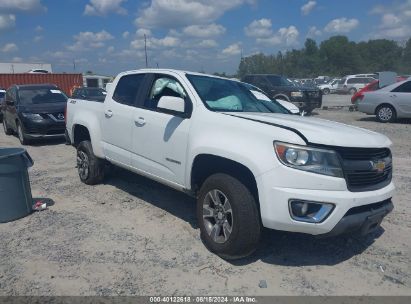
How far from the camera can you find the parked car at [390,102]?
13789mm

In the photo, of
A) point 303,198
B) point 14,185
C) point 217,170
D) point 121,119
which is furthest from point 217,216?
point 14,185

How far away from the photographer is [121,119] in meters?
5.41

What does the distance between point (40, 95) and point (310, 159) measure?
1064 centimetres

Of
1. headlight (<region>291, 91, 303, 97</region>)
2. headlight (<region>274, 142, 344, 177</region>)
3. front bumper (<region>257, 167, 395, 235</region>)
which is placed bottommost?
headlight (<region>291, 91, 303, 97</region>)

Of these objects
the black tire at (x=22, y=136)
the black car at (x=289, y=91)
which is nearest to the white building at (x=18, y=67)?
the black car at (x=289, y=91)

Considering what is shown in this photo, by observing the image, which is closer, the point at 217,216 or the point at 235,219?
the point at 235,219

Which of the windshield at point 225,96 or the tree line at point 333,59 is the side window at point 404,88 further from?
the tree line at point 333,59

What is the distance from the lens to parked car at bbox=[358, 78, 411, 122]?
13789 millimetres

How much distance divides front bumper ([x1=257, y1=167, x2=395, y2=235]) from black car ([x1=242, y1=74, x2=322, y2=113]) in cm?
1346

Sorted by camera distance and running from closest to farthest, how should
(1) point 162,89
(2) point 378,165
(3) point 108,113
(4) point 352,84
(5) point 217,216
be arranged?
(2) point 378,165 < (5) point 217,216 < (1) point 162,89 < (3) point 108,113 < (4) point 352,84

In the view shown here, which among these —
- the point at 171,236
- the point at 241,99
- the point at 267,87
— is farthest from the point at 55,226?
the point at 267,87

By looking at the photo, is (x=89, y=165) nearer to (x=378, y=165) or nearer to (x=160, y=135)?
(x=160, y=135)

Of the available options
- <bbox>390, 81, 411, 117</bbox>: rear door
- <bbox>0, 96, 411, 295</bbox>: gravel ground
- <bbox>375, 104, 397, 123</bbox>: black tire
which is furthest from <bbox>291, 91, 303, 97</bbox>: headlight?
<bbox>0, 96, 411, 295</bbox>: gravel ground

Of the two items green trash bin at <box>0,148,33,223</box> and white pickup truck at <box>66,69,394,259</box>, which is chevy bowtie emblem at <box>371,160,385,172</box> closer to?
white pickup truck at <box>66,69,394,259</box>
